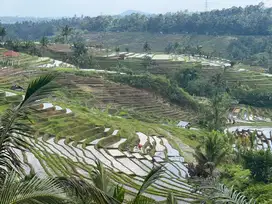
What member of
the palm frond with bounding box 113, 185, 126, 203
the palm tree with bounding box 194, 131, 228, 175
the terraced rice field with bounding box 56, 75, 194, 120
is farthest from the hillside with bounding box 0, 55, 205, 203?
the palm frond with bounding box 113, 185, 126, 203

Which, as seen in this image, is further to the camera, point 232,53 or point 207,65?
point 232,53

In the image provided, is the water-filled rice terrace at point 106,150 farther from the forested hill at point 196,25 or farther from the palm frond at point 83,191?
the forested hill at point 196,25

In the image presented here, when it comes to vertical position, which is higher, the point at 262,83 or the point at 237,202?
the point at 237,202

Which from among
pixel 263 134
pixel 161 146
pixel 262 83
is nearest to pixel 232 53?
pixel 262 83

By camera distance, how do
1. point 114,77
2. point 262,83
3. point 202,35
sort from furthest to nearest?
point 202,35 → point 262,83 → point 114,77

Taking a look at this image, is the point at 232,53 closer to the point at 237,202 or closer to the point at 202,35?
the point at 202,35

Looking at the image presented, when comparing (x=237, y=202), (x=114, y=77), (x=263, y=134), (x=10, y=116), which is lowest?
(x=263, y=134)

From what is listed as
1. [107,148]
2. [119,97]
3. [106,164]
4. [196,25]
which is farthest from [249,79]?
[196,25]
